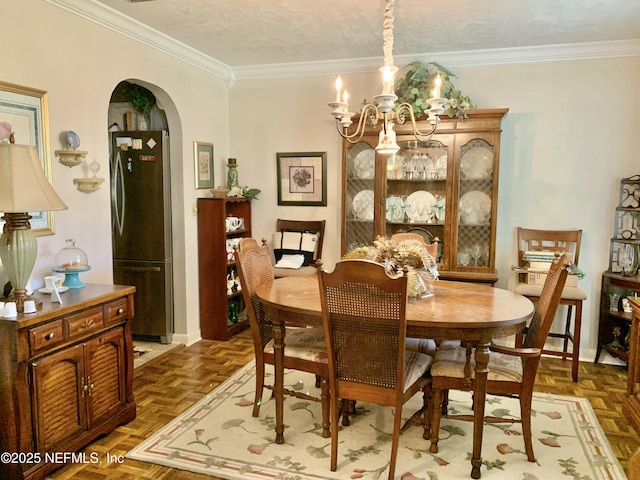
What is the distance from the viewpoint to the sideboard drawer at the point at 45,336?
2.22 metres

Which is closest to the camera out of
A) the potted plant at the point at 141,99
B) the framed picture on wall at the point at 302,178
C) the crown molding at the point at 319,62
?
the crown molding at the point at 319,62

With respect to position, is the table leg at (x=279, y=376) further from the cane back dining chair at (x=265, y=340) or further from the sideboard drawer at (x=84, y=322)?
the sideboard drawer at (x=84, y=322)

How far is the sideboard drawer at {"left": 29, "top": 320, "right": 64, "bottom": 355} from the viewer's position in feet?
7.27

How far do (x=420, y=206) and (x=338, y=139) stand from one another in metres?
1.08

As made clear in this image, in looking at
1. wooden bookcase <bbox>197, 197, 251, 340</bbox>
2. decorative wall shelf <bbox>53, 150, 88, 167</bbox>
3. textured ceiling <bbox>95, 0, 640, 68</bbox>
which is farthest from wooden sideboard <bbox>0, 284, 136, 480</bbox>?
textured ceiling <bbox>95, 0, 640, 68</bbox>

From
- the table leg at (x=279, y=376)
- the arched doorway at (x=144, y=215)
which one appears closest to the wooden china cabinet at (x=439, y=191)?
the arched doorway at (x=144, y=215)

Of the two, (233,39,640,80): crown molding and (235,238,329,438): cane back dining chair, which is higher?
(233,39,640,80): crown molding

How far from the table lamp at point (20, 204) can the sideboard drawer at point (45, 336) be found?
13 cm

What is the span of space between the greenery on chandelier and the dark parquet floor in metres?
2.22

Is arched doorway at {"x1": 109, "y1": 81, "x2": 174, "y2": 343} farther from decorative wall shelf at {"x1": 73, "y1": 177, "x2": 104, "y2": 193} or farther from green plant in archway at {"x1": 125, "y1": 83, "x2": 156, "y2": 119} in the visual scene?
decorative wall shelf at {"x1": 73, "y1": 177, "x2": 104, "y2": 193}

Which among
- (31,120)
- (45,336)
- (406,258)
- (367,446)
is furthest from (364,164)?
(45,336)

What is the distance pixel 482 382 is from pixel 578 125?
2761 mm

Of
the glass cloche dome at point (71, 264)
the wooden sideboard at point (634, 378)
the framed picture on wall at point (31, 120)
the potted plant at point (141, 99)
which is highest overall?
the potted plant at point (141, 99)

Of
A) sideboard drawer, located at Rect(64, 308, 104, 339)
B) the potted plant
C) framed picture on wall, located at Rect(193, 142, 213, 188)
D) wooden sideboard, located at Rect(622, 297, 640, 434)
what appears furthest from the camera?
framed picture on wall, located at Rect(193, 142, 213, 188)
